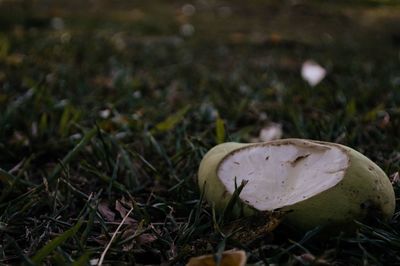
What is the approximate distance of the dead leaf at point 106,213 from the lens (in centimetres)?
134

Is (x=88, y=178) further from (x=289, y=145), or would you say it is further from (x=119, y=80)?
(x=119, y=80)

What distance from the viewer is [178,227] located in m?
1.25

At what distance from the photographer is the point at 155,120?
2283mm

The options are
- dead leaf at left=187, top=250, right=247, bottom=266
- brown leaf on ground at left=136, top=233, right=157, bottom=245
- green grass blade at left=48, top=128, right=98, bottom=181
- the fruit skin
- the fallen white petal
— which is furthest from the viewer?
the fallen white petal

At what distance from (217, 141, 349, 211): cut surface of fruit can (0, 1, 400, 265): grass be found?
0.08 m

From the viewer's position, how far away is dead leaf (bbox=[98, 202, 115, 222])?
134 cm

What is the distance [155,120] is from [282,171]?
1157 mm

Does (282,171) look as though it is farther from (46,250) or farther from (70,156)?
(70,156)

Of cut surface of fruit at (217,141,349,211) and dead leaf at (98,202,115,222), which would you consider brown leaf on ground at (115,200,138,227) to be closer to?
dead leaf at (98,202,115,222)

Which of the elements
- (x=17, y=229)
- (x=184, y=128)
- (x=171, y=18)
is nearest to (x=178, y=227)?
(x=17, y=229)

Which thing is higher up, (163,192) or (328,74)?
(163,192)

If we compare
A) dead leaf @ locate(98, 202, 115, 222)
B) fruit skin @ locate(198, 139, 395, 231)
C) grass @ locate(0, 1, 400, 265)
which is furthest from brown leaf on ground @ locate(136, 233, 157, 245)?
fruit skin @ locate(198, 139, 395, 231)

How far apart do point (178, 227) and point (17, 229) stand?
0.40m

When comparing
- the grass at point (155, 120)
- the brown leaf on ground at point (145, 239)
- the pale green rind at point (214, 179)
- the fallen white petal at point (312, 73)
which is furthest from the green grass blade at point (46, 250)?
the fallen white petal at point (312, 73)
